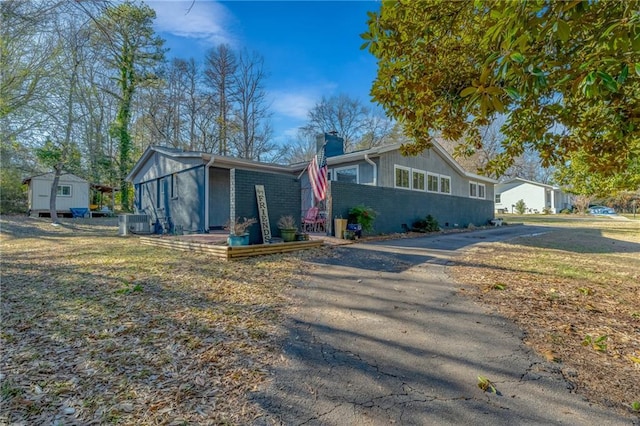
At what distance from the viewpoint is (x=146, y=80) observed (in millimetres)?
20750

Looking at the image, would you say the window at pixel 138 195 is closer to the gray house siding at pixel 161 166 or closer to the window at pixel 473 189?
the gray house siding at pixel 161 166

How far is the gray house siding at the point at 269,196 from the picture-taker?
7.61 metres

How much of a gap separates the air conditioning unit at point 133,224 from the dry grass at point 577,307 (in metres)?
11.7

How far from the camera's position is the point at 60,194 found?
21.8 m

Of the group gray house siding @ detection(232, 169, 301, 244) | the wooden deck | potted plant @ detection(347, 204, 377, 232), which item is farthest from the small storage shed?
potted plant @ detection(347, 204, 377, 232)

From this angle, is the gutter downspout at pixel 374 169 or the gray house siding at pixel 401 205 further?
the gutter downspout at pixel 374 169

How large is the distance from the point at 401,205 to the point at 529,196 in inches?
1293

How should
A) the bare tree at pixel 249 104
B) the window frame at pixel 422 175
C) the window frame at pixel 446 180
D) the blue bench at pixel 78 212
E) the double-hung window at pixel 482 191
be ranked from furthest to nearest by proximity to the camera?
the bare tree at pixel 249 104 < the blue bench at pixel 78 212 < the double-hung window at pixel 482 191 < the window frame at pixel 446 180 < the window frame at pixel 422 175

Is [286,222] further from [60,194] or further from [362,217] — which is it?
[60,194]

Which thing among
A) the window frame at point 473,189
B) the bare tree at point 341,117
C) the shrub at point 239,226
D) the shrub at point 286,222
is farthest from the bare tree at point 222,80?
the shrub at point 239,226

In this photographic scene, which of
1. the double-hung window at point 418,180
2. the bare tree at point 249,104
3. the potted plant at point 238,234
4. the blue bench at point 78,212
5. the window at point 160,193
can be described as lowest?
the potted plant at point 238,234

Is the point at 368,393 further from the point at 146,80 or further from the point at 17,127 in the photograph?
the point at 146,80

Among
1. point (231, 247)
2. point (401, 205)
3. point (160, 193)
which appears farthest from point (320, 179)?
point (160, 193)

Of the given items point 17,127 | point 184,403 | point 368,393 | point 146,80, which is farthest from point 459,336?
point 146,80
